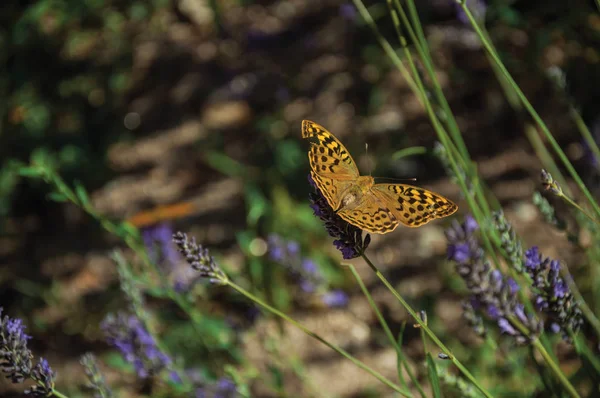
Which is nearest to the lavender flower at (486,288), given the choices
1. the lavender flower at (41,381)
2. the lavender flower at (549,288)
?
the lavender flower at (549,288)

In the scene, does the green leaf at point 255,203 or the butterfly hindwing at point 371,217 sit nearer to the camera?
the butterfly hindwing at point 371,217

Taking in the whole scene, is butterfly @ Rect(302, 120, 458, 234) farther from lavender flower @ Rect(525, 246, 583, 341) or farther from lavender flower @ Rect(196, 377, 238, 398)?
lavender flower @ Rect(196, 377, 238, 398)

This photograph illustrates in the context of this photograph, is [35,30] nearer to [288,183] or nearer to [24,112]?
[24,112]

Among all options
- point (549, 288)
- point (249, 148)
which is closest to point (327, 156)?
point (549, 288)

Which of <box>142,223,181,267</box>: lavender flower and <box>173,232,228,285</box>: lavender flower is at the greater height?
<box>173,232,228,285</box>: lavender flower

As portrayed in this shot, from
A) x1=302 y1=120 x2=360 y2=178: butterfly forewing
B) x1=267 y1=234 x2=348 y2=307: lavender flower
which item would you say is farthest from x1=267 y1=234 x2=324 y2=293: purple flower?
x1=302 y1=120 x2=360 y2=178: butterfly forewing

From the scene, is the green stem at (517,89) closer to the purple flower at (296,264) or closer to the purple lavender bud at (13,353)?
the purple lavender bud at (13,353)
